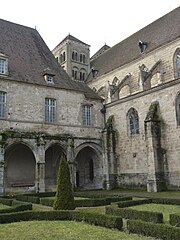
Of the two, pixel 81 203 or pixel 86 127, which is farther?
pixel 86 127

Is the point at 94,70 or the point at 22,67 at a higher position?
the point at 94,70

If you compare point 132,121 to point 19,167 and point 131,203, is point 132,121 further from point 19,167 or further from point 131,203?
point 131,203

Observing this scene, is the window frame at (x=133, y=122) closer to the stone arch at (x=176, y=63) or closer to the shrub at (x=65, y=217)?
the stone arch at (x=176, y=63)

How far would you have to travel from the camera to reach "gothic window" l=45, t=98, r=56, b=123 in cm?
2103

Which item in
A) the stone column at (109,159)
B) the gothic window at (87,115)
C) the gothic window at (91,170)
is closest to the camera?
the stone column at (109,159)

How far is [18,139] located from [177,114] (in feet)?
34.3

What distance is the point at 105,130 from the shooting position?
22.8 metres

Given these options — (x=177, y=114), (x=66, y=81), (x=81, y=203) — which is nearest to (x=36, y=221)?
(x=81, y=203)

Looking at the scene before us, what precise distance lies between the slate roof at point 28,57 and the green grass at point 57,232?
45.1ft

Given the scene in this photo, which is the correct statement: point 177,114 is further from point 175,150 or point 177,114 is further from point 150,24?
point 150,24

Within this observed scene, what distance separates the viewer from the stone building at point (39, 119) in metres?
18.9

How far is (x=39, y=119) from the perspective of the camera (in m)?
20.4

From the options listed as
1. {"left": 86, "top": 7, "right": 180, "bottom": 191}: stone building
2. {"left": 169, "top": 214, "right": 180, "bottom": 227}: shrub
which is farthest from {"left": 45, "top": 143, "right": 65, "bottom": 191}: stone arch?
{"left": 169, "top": 214, "right": 180, "bottom": 227}: shrub

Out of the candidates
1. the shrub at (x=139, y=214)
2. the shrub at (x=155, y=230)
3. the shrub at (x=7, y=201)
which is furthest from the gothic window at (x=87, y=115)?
the shrub at (x=155, y=230)
